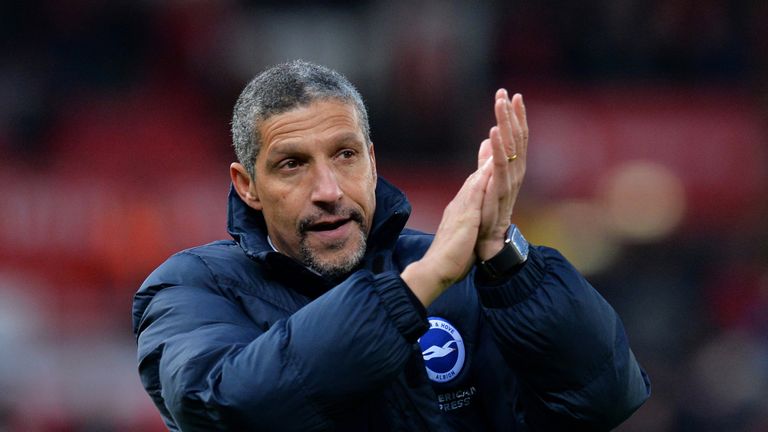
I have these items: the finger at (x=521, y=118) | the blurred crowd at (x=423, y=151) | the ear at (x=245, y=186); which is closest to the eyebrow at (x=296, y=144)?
the ear at (x=245, y=186)

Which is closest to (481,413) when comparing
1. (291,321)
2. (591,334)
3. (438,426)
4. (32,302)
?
(438,426)

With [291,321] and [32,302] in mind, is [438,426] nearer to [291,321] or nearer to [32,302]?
[291,321]

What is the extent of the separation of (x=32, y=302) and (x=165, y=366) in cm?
648

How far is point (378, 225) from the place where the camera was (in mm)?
2674

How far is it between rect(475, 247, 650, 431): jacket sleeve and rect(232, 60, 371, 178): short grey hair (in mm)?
529

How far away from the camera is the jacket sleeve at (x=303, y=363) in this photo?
2195 millimetres

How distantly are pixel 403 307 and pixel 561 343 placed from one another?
33 cm

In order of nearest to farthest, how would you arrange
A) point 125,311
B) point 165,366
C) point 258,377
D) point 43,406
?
point 258,377 → point 165,366 → point 43,406 → point 125,311

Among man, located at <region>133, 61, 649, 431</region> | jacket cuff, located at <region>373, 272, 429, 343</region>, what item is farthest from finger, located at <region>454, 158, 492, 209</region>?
jacket cuff, located at <region>373, 272, 429, 343</region>

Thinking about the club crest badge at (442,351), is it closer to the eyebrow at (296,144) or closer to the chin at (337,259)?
the chin at (337,259)

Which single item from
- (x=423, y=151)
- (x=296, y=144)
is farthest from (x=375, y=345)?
(x=423, y=151)

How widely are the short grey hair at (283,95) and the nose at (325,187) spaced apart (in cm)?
15

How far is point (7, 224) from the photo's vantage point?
28.8 ft

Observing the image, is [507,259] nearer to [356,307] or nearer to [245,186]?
[356,307]
